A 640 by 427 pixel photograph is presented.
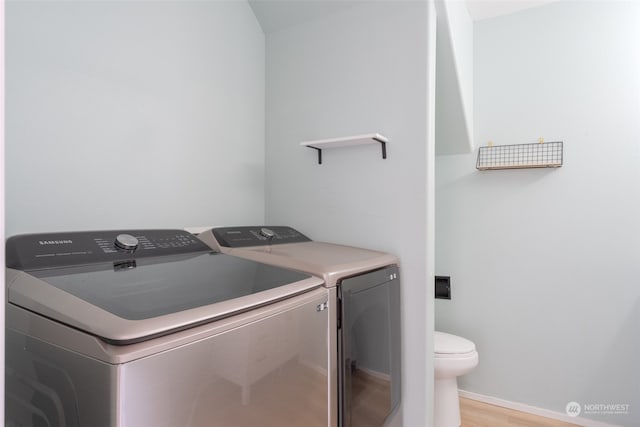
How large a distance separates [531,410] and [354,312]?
1964 mm

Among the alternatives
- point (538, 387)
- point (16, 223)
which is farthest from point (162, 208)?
point (538, 387)

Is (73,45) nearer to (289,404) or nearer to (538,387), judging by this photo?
(289,404)

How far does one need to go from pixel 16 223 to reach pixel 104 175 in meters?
0.33

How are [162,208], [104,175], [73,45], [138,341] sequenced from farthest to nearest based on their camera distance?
[162,208]
[104,175]
[73,45]
[138,341]

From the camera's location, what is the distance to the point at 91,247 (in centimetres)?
107

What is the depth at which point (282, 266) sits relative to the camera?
4.20 feet

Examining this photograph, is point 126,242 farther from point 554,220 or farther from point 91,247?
point 554,220

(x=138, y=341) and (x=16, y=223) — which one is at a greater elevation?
(x=16, y=223)

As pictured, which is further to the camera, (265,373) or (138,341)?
(265,373)

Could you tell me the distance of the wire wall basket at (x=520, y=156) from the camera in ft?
7.38

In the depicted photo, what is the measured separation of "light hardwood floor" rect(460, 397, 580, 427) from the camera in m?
2.20

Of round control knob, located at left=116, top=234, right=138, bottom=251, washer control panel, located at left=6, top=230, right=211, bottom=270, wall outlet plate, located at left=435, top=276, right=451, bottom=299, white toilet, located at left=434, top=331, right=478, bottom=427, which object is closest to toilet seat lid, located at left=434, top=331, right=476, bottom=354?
white toilet, located at left=434, top=331, right=478, bottom=427

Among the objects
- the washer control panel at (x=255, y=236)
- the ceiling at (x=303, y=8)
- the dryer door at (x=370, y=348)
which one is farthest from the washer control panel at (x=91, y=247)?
the ceiling at (x=303, y=8)

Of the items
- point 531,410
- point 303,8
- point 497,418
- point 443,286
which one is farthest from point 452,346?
point 303,8
